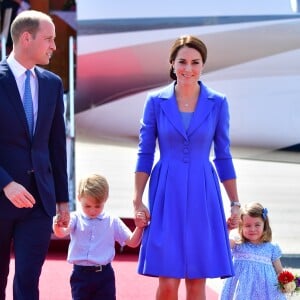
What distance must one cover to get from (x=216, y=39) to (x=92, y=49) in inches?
35.8

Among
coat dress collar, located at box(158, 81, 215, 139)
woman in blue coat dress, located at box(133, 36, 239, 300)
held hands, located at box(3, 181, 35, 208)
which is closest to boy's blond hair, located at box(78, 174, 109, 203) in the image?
woman in blue coat dress, located at box(133, 36, 239, 300)

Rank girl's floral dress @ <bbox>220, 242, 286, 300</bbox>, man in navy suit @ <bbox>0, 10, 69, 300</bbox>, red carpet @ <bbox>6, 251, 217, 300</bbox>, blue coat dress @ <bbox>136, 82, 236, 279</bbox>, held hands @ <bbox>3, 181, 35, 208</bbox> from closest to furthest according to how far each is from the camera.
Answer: held hands @ <bbox>3, 181, 35, 208</bbox>
man in navy suit @ <bbox>0, 10, 69, 300</bbox>
blue coat dress @ <bbox>136, 82, 236, 279</bbox>
girl's floral dress @ <bbox>220, 242, 286, 300</bbox>
red carpet @ <bbox>6, 251, 217, 300</bbox>

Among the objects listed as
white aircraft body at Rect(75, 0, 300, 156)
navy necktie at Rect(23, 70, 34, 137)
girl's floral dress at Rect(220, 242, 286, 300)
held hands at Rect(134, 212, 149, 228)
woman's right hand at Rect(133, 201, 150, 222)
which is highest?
white aircraft body at Rect(75, 0, 300, 156)

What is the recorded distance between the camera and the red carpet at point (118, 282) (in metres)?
5.23

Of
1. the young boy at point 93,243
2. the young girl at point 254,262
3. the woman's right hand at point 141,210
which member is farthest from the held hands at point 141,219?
the young girl at point 254,262

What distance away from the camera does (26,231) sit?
3.51m

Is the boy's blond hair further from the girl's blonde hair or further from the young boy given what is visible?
the girl's blonde hair

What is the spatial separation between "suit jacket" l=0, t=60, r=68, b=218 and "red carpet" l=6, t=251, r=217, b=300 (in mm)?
1574

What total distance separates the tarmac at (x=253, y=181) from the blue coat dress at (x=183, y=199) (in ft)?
7.72

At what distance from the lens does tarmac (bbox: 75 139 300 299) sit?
6148mm

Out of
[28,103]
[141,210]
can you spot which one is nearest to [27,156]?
[28,103]

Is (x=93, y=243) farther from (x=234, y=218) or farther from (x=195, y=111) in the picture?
(x=195, y=111)

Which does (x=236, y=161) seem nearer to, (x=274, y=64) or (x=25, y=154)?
(x=274, y=64)

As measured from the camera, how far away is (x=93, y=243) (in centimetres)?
427
